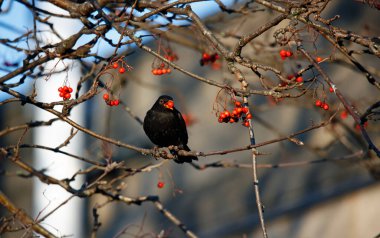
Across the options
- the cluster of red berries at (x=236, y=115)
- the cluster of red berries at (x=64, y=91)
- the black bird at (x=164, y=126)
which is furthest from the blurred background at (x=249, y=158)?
the cluster of red berries at (x=236, y=115)

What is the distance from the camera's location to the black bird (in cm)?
572

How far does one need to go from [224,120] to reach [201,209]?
6226 millimetres

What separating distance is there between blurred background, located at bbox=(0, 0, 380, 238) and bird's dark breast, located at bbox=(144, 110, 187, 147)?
1.07 feet

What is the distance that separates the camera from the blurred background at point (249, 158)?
20.2 ft

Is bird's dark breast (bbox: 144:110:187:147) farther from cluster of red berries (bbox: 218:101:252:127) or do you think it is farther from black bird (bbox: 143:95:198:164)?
cluster of red berries (bbox: 218:101:252:127)

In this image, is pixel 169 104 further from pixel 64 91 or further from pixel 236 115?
pixel 236 115

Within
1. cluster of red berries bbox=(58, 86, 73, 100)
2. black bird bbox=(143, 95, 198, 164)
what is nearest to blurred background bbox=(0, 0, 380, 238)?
black bird bbox=(143, 95, 198, 164)

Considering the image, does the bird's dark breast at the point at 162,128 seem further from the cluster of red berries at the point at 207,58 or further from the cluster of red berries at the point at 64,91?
the cluster of red berries at the point at 64,91

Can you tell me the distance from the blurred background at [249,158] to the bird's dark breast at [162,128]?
1.07 ft

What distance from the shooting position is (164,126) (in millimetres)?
5734

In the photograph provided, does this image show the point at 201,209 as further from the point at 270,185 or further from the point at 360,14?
the point at 360,14

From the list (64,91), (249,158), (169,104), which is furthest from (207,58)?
(249,158)

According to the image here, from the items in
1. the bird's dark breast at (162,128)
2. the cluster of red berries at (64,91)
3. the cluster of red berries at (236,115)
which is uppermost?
the bird's dark breast at (162,128)

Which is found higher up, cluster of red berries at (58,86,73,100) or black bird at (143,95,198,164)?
black bird at (143,95,198,164)
